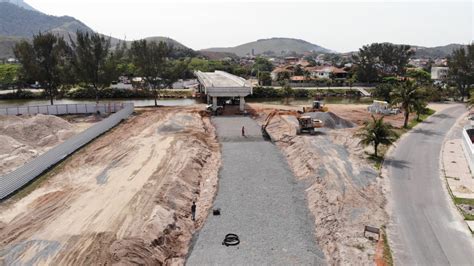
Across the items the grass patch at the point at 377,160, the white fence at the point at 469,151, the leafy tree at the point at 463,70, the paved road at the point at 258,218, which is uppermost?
the leafy tree at the point at 463,70

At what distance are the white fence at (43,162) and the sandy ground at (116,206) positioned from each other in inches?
37.7

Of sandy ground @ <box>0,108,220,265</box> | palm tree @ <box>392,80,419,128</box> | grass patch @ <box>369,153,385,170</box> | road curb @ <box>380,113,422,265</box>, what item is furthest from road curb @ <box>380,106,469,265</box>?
sandy ground @ <box>0,108,220,265</box>

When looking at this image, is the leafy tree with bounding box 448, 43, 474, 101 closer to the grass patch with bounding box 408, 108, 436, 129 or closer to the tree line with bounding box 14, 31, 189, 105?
the grass patch with bounding box 408, 108, 436, 129

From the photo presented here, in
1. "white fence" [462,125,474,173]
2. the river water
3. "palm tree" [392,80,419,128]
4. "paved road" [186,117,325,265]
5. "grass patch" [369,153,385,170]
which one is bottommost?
"paved road" [186,117,325,265]

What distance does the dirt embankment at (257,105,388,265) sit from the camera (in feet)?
63.5

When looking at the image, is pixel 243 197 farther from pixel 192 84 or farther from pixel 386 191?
pixel 192 84

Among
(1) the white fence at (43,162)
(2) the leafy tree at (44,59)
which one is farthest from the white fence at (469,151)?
(2) the leafy tree at (44,59)

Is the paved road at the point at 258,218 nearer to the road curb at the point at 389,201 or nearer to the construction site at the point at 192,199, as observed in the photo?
the construction site at the point at 192,199

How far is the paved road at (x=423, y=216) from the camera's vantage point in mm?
18188

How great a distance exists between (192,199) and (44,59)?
5043 cm

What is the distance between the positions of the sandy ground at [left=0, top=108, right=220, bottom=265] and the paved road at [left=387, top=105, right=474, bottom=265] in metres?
11.6

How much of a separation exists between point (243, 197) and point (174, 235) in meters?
6.88

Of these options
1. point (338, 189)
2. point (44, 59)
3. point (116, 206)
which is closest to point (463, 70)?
point (338, 189)

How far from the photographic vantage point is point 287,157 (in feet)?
117
